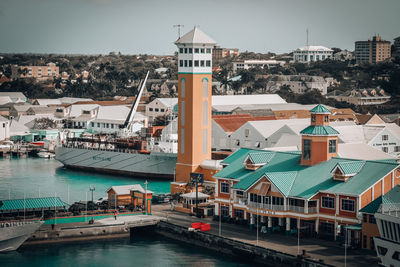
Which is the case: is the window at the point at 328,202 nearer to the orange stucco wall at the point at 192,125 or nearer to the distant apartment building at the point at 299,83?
the orange stucco wall at the point at 192,125

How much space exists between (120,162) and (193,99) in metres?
13.4

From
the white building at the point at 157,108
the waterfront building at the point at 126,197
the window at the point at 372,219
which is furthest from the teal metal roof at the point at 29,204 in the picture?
the white building at the point at 157,108

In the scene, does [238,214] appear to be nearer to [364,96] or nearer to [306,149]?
[306,149]

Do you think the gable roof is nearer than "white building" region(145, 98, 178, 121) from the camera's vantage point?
Yes

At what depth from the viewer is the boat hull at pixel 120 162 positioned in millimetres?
53375

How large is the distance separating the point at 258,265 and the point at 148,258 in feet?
15.1

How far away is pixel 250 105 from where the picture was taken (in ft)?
265

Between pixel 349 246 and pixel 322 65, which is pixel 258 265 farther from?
pixel 322 65

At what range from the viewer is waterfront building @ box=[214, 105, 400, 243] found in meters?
30.2

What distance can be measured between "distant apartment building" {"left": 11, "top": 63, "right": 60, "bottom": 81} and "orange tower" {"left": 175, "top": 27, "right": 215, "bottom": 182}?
10648cm

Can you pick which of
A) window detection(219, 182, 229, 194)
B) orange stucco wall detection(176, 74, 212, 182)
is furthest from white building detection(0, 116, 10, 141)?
window detection(219, 182, 229, 194)

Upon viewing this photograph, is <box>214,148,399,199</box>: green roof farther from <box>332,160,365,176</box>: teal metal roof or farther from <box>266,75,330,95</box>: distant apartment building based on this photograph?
<box>266,75,330,95</box>: distant apartment building

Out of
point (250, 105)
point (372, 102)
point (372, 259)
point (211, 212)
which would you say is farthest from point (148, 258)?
point (372, 102)

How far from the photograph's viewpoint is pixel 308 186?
31.3 m
